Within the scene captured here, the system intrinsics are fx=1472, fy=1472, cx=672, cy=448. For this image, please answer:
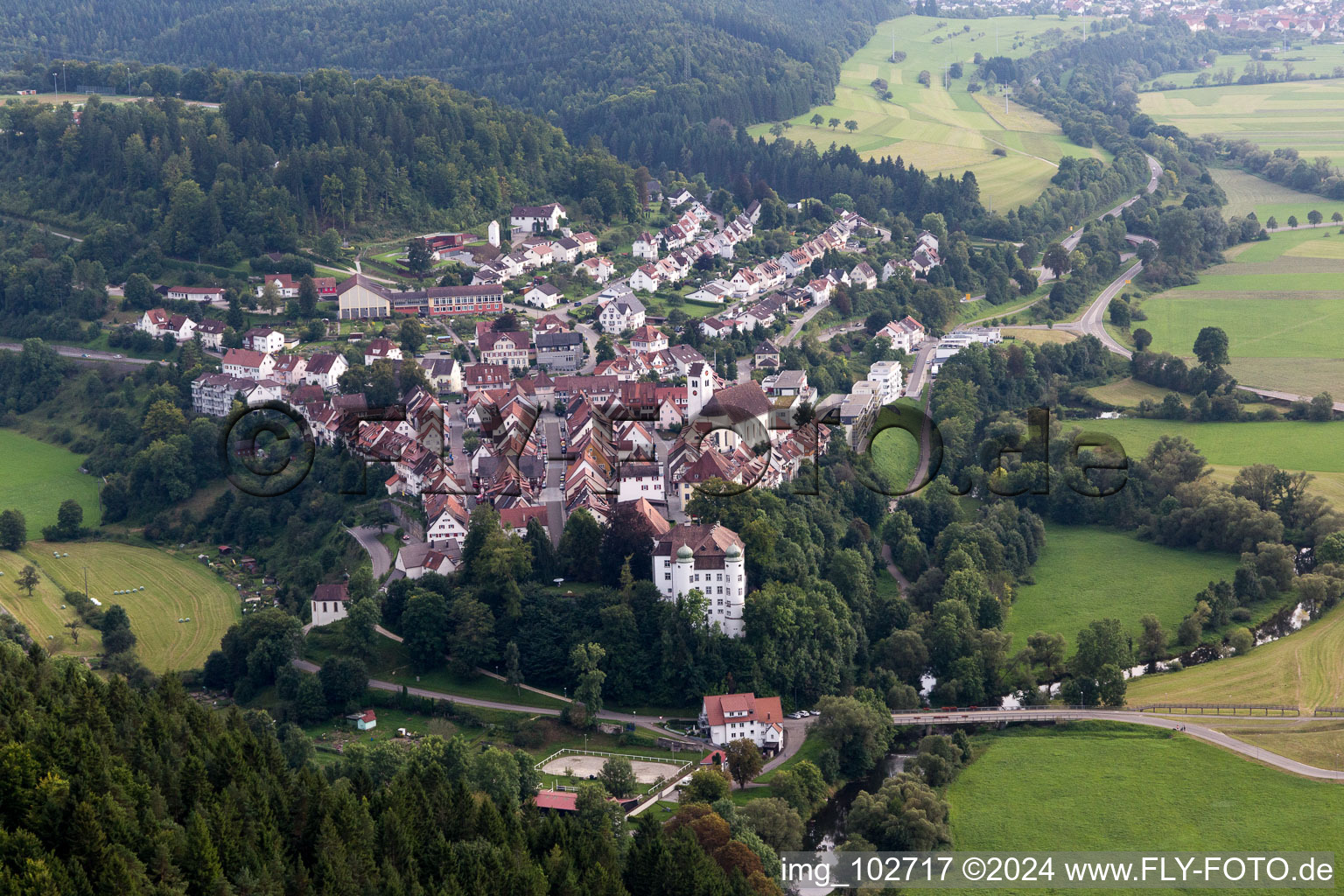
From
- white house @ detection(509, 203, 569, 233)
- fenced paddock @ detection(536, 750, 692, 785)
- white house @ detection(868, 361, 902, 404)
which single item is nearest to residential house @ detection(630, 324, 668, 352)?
white house @ detection(868, 361, 902, 404)

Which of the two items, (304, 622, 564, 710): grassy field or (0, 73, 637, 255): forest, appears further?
(0, 73, 637, 255): forest

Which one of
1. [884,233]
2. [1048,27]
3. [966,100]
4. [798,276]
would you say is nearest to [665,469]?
[798,276]

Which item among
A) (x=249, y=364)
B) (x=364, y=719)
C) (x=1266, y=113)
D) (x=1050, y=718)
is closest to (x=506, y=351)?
(x=249, y=364)

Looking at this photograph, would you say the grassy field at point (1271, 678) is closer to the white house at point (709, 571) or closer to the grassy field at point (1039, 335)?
the white house at point (709, 571)

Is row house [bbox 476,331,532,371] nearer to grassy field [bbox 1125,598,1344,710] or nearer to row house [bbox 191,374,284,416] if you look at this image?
row house [bbox 191,374,284,416]

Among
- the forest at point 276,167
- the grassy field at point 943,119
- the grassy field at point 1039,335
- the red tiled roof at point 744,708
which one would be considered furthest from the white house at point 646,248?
the red tiled roof at point 744,708

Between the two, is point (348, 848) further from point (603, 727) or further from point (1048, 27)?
point (1048, 27)
